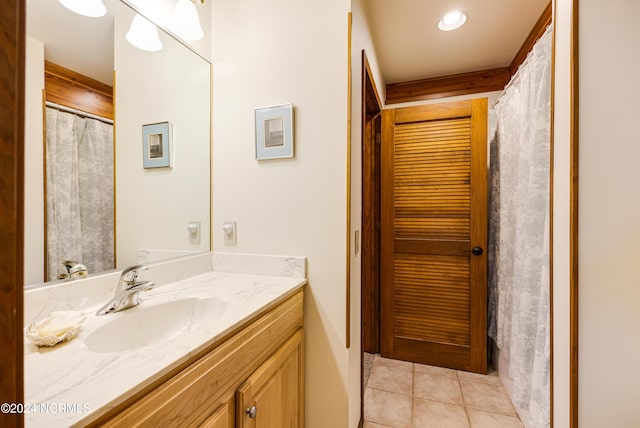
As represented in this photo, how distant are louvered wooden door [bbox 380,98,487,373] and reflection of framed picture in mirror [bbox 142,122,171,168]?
1578 millimetres

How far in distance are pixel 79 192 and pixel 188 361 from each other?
75 centimetres

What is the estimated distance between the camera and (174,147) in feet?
4.36

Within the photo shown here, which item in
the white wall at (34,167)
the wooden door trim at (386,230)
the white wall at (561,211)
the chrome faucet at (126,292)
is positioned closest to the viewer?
the white wall at (34,167)

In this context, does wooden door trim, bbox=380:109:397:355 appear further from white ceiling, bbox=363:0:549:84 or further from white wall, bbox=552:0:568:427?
white wall, bbox=552:0:568:427

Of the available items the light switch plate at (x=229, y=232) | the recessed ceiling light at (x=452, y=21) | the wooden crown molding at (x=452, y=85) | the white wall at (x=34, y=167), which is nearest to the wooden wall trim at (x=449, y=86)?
the wooden crown molding at (x=452, y=85)

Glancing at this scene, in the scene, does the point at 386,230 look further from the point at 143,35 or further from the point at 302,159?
the point at 143,35

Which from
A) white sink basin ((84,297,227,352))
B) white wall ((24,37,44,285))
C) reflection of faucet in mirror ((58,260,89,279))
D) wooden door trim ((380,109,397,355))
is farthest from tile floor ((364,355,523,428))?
white wall ((24,37,44,285))

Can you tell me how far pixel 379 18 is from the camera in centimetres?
175

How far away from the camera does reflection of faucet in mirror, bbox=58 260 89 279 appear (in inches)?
35.1

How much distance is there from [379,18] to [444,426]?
2.50 metres

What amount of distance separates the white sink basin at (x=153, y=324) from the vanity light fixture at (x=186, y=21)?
1.25 meters

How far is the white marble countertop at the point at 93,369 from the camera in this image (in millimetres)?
442
